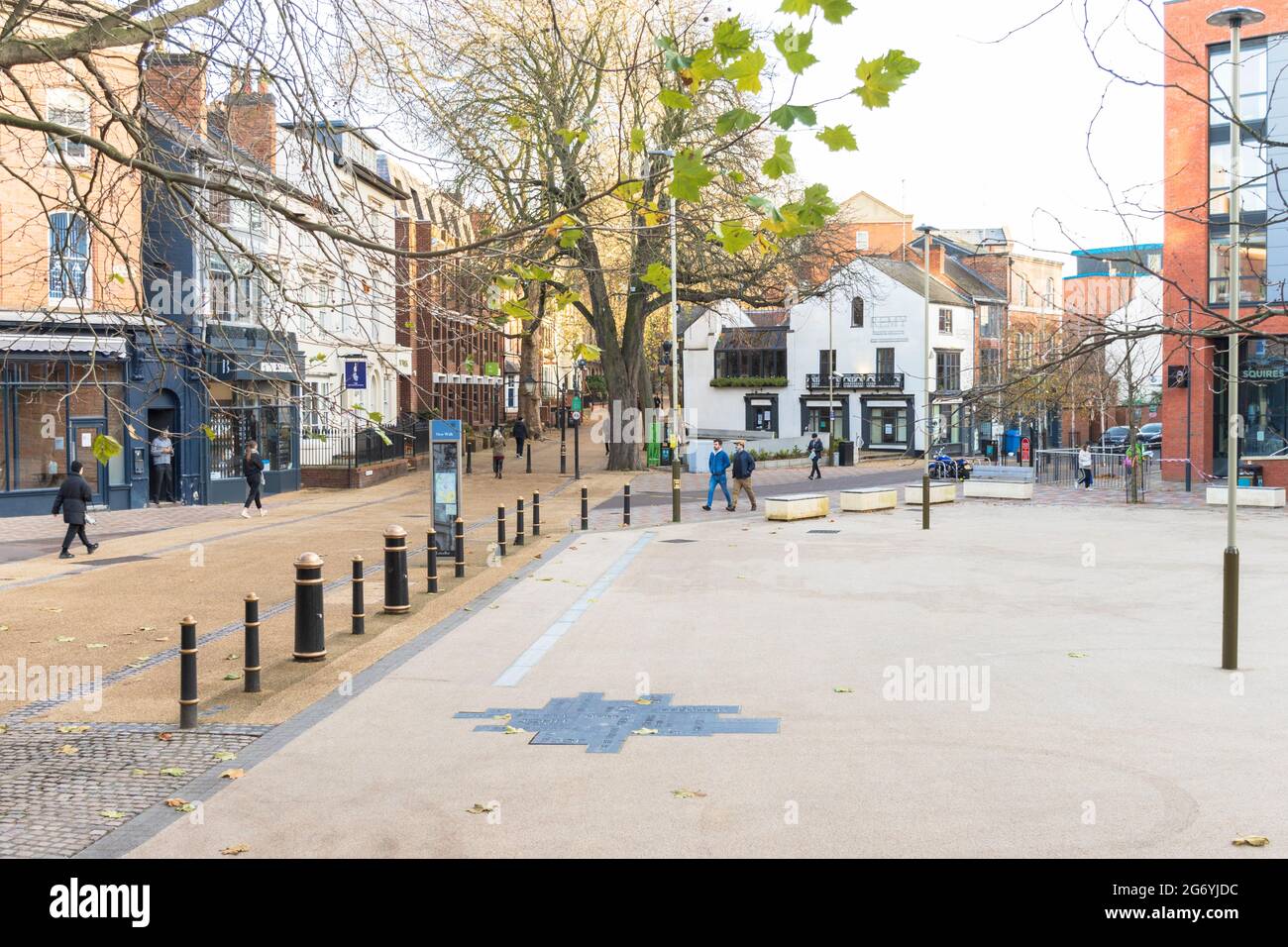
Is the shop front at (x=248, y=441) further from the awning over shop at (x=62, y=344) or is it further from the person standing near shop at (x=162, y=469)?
the awning over shop at (x=62, y=344)

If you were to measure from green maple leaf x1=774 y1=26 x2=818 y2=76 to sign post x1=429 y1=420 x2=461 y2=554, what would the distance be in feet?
49.6

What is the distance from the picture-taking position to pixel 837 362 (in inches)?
2815


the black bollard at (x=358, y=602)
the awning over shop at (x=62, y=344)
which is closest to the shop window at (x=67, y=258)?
the awning over shop at (x=62, y=344)

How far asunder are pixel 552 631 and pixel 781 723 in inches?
183

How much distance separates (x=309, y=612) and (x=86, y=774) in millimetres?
3649

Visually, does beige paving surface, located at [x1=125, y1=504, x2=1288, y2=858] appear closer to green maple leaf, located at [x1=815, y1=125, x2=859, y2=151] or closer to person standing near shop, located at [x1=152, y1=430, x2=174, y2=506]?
green maple leaf, located at [x1=815, y1=125, x2=859, y2=151]

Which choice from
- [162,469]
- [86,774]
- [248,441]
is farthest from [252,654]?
[248,441]

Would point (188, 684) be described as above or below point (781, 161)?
below

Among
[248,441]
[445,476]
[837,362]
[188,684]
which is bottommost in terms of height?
[188,684]

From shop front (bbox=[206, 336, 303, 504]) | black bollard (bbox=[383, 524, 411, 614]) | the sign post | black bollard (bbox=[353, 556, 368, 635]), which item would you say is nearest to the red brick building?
the sign post

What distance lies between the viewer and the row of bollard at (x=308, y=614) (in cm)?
950

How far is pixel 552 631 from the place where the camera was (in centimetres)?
1358

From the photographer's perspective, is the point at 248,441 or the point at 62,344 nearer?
the point at 62,344

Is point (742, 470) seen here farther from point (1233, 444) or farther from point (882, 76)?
point (882, 76)
